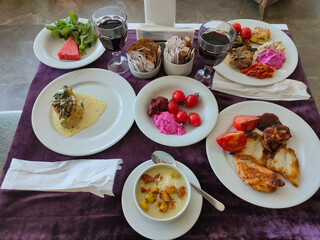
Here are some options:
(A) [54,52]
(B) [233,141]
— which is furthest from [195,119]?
(A) [54,52]

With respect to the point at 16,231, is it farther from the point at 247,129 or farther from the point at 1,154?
the point at 247,129

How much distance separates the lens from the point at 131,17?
11.3 feet

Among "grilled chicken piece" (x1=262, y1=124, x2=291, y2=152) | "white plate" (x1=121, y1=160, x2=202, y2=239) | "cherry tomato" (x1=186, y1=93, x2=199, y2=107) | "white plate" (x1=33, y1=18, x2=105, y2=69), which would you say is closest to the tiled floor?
"white plate" (x1=33, y1=18, x2=105, y2=69)

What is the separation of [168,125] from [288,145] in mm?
601

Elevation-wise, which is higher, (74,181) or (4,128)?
(74,181)

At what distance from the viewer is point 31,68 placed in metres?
2.97

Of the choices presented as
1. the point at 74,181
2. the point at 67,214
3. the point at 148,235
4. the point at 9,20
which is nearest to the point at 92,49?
the point at 74,181

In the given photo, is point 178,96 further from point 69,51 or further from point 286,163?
point 69,51

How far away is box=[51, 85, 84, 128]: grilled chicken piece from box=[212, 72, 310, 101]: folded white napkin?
2.55 feet

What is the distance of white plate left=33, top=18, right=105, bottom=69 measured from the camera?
148 centimetres

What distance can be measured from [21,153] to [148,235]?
758 millimetres

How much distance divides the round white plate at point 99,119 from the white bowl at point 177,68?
0.81ft

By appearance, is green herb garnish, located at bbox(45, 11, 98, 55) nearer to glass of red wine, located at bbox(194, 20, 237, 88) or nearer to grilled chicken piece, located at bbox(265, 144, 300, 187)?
glass of red wine, located at bbox(194, 20, 237, 88)

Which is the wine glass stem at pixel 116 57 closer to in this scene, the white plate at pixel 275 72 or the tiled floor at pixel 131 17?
the white plate at pixel 275 72
